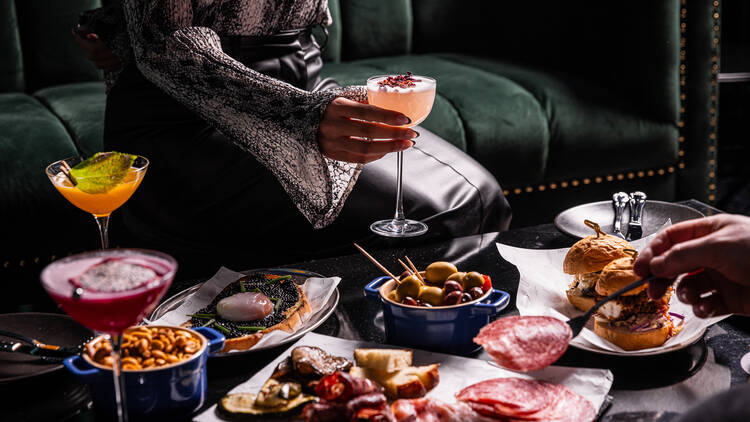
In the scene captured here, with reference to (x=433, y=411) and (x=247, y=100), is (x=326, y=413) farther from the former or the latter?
(x=247, y=100)

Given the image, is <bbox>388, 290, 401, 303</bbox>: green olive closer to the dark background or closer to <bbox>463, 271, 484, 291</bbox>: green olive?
<bbox>463, 271, 484, 291</bbox>: green olive

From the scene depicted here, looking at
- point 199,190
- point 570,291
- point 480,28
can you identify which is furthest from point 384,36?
point 570,291

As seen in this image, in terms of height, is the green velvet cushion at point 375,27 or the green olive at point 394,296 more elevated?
the green velvet cushion at point 375,27

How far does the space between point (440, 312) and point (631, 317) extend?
27 cm

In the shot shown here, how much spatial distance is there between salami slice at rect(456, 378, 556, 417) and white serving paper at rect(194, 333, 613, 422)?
36mm

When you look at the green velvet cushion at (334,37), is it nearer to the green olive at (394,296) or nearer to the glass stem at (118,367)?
the green olive at (394,296)

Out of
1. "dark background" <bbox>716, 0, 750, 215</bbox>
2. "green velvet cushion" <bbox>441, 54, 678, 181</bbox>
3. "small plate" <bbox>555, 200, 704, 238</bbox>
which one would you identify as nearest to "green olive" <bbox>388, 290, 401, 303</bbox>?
"small plate" <bbox>555, 200, 704, 238</bbox>

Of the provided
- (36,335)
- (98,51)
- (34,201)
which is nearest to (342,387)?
(36,335)

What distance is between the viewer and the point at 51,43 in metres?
2.91

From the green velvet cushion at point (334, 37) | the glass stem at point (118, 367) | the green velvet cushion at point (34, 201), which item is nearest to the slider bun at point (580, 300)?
the glass stem at point (118, 367)

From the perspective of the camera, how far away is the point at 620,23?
290 cm

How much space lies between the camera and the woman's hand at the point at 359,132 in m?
1.40

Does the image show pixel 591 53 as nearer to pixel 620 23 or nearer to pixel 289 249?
pixel 620 23

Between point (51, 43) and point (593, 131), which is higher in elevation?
point (51, 43)
